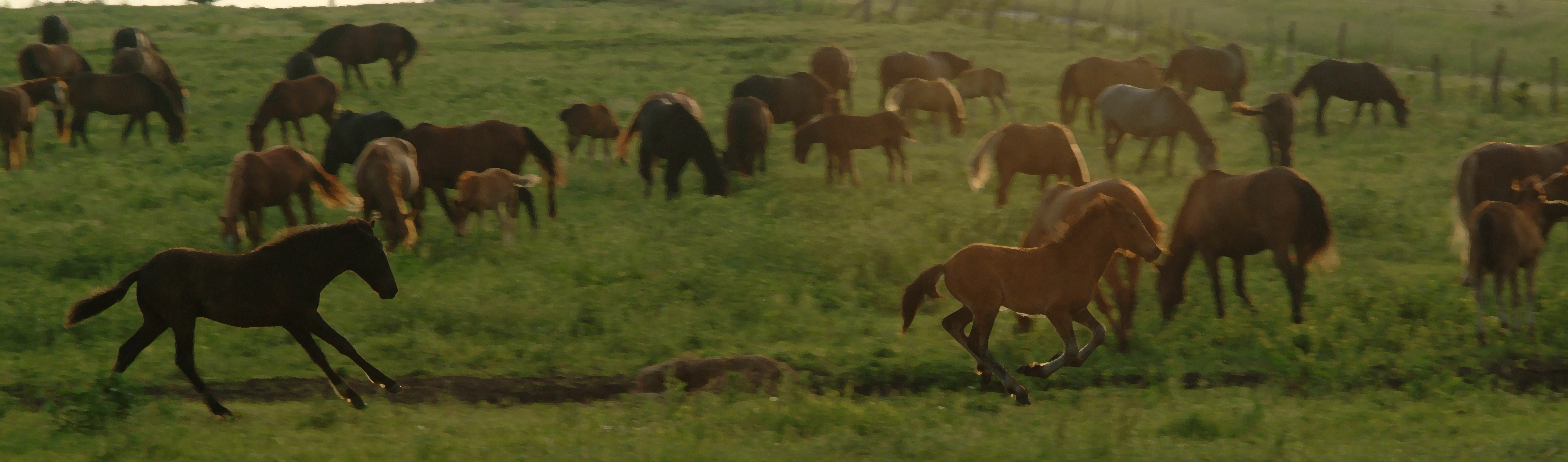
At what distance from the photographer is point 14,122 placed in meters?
18.8

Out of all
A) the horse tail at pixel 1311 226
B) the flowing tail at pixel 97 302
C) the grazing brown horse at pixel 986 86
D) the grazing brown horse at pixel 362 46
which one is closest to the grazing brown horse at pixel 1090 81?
the grazing brown horse at pixel 986 86

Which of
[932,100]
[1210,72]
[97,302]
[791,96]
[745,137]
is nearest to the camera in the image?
[97,302]

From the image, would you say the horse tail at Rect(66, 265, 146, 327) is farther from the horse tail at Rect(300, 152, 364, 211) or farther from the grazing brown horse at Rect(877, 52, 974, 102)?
the grazing brown horse at Rect(877, 52, 974, 102)

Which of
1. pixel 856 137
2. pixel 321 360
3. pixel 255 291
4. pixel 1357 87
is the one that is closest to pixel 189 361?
pixel 255 291

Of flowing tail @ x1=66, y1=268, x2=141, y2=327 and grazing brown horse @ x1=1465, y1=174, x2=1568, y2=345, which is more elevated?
flowing tail @ x1=66, y1=268, x2=141, y2=327

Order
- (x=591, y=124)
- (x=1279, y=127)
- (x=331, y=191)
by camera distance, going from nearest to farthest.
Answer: (x=331, y=191), (x=1279, y=127), (x=591, y=124)

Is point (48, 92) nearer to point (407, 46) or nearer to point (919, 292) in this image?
point (407, 46)

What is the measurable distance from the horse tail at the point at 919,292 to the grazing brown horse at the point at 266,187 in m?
6.78

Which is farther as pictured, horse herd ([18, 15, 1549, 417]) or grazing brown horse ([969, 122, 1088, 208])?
grazing brown horse ([969, 122, 1088, 208])

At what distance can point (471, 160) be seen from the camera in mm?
16656

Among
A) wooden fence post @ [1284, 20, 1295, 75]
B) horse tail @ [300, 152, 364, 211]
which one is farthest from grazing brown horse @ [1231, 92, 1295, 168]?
horse tail @ [300, 152, 364, 211]

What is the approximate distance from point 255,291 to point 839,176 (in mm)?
11909

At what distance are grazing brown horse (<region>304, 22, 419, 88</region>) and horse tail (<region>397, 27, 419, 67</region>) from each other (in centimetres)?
2

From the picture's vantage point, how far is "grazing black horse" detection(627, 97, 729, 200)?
18.3 meters
